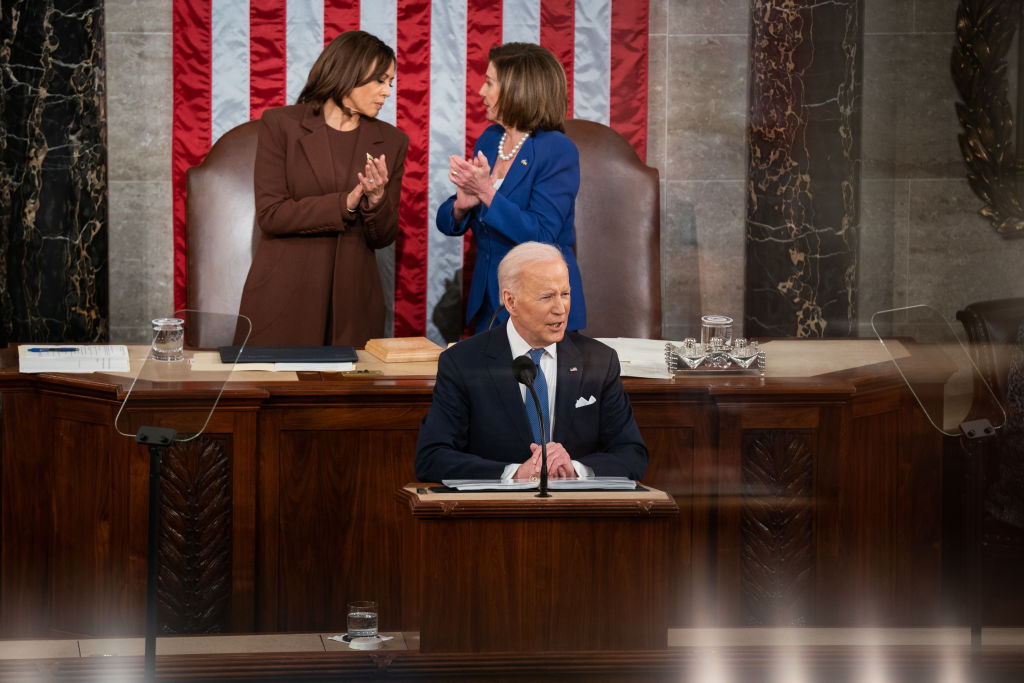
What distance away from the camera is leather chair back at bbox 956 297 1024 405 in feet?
12.2

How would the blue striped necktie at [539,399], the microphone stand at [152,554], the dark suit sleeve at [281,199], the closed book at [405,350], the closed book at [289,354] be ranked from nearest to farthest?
the microphone stand at [152,554] < the blue striped necktie at [539,399] < the closed book at [289,354] < the closed book at [405,350] < the dark suit sleeve at [281,199]

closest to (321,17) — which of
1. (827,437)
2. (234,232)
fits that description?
(234,232)

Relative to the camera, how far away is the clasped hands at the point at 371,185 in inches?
156

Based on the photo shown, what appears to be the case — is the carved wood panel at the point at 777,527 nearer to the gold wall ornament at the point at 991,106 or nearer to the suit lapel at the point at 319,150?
the gold wall ornament at the point at 991,106

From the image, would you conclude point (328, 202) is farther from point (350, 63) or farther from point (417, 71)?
point (417, 71)

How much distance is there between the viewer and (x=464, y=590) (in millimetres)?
2104

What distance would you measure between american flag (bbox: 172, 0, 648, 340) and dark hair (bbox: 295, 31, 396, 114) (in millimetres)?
976

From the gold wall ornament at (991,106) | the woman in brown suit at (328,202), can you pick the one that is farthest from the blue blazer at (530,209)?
the gold wall ornament at (991,106)

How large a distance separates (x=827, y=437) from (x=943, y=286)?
59.4 inches

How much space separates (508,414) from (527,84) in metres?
1.40

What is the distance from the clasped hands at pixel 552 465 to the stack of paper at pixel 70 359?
1392mm

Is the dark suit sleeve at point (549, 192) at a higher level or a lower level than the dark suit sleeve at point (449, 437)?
higher

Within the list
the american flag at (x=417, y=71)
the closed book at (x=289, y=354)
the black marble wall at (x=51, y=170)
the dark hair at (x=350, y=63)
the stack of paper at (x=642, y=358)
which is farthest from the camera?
the american flag at (x=417, y=71)

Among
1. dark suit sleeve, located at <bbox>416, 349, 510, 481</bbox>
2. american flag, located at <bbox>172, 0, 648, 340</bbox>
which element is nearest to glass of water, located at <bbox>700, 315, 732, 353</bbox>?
dark suit sleeve, located at <bbox>416, 349, 510, 481</bbox>
